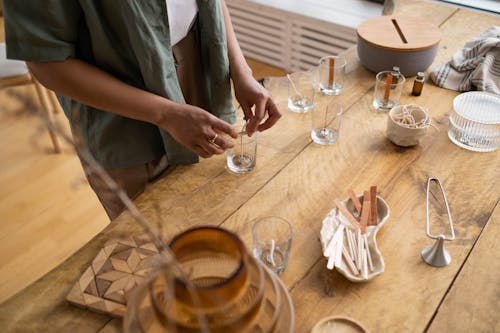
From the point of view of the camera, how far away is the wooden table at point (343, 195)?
94cm

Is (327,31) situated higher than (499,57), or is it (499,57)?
(499,57)

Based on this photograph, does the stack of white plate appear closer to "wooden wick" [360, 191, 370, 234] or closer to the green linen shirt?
"wooden wick" [360, 191, 370, 234]

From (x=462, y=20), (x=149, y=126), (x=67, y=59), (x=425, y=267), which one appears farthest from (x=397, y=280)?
(x=462, y=20)

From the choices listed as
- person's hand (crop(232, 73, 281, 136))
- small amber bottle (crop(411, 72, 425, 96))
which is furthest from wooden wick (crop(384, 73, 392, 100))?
person's hand (crop(232, 73, 281, 136))

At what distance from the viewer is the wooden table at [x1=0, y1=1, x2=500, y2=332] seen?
3.10 feet

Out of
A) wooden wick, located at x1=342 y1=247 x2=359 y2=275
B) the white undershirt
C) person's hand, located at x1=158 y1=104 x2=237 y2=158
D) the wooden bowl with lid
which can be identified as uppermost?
the white undershirt

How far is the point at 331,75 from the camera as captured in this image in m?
1.60

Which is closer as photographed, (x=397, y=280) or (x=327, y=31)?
(x=397, y=280)

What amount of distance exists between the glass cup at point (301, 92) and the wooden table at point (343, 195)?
0.03 metres

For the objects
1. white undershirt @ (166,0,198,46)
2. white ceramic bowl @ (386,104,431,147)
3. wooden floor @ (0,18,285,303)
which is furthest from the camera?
wooden floor @ (0,18,285,303)

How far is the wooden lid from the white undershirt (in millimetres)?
614

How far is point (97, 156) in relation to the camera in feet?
4.31

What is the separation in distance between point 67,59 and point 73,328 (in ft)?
1.82

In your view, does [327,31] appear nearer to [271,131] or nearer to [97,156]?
[271,131]
